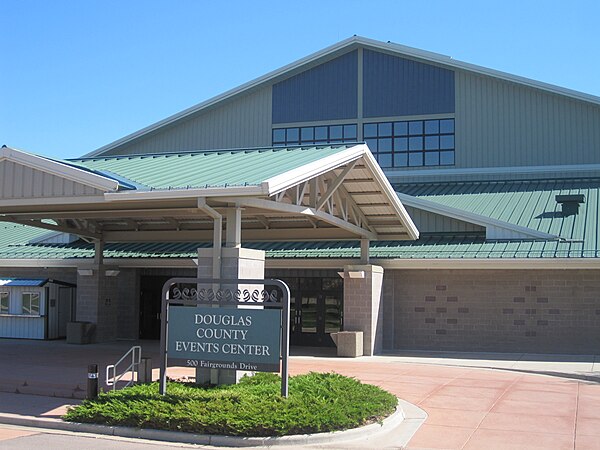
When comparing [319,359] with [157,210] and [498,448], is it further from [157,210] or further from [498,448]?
[498,448]

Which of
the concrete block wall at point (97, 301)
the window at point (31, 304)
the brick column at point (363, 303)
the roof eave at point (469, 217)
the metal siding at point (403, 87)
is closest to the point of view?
the brick column at point (363, 303)

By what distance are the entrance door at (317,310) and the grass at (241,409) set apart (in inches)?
519

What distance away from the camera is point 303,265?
2512 centimetres

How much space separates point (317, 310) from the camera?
88.1 ft

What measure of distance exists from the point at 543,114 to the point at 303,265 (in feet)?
43.5

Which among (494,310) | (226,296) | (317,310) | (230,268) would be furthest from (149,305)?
(226,296)

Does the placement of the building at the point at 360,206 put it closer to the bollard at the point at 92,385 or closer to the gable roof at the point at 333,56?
the gable roof at the point at 333,56

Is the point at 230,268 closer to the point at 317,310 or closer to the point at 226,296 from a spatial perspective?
the point at 226,296

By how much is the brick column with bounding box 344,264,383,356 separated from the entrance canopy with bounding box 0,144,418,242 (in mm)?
1106

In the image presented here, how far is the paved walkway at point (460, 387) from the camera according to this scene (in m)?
11.7

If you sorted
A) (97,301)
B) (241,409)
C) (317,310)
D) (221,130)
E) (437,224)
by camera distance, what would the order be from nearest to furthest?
(241,409)
(97,301)
(437,224)
(317,310)
(221,130)

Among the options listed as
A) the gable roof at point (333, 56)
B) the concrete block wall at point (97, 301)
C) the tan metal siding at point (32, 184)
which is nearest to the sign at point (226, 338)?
the tan metal siding at point (32, 184)

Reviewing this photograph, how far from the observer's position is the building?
1600 cm

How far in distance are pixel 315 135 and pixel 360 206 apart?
44.3ft
